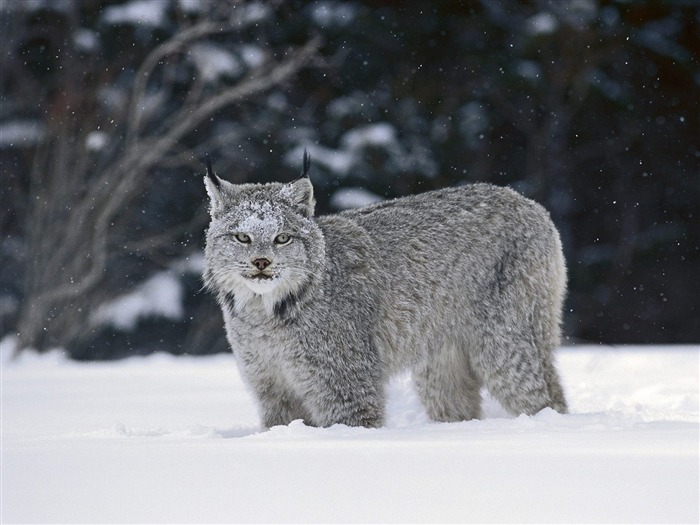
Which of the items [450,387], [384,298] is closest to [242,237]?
[384,298]

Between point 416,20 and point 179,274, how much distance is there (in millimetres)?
5115

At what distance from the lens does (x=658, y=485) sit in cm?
310

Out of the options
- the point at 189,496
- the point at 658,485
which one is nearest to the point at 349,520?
the point at 189,496

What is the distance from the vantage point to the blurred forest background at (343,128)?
42.1 ft

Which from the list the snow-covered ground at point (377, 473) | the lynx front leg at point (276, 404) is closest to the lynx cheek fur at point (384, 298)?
the lynx front leg at point (276, 404)

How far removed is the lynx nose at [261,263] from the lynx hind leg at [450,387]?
46.4 inches

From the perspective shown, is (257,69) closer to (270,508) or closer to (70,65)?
(70,65)

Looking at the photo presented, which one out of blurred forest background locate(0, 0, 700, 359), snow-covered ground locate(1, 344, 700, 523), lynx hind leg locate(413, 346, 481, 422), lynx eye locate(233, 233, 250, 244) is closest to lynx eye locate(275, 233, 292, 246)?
lynx eye locate(233, 233, 250, 244)

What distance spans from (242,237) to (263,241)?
0.11 metres

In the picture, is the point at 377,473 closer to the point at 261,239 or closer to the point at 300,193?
the point at 261,239

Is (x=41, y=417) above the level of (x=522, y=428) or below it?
below

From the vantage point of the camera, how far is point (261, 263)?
184 inches

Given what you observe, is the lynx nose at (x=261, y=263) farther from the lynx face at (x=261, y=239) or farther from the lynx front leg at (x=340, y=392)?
the lynx front leg at (x=340, y=392)

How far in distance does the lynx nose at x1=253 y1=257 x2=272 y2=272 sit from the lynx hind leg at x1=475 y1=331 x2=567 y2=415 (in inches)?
51.2
